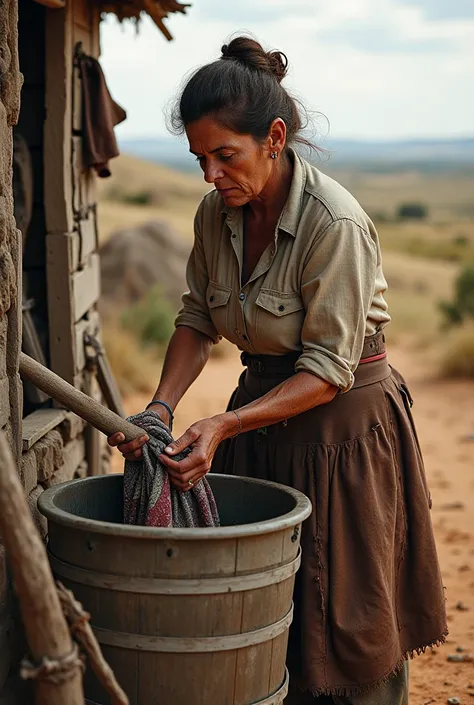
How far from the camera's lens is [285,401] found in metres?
3.07

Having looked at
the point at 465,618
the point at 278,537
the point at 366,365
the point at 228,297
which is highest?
the point at 228,297

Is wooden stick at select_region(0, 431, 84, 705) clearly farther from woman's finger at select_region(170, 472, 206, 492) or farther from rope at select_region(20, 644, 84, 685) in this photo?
woman's finger at select_region(170, 472, 206, 492)

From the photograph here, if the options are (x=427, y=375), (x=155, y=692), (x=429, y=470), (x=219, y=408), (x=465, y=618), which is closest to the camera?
(x=155, y=692)

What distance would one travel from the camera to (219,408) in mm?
10555

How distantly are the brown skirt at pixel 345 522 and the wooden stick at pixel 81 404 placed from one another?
2.00ft

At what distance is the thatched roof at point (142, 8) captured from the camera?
5012 mm

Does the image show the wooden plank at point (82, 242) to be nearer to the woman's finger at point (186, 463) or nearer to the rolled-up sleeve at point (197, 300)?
the rolled-up sleeve at point (197, 300)

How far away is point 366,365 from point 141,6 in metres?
2.53

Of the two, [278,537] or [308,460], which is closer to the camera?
[278,537]

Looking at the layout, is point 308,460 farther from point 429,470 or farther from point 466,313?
point 466,313

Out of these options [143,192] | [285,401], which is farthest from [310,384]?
[143,192]

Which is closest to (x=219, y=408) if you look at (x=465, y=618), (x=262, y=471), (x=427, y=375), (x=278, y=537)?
(x=427, y=375)

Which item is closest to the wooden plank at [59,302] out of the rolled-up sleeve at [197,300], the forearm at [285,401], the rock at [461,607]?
the rolled-up sleeve at [197,300]

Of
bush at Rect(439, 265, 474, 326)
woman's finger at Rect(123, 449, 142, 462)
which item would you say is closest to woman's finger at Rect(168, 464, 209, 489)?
woman's finger at Rect(123, 449, 142, 462)
